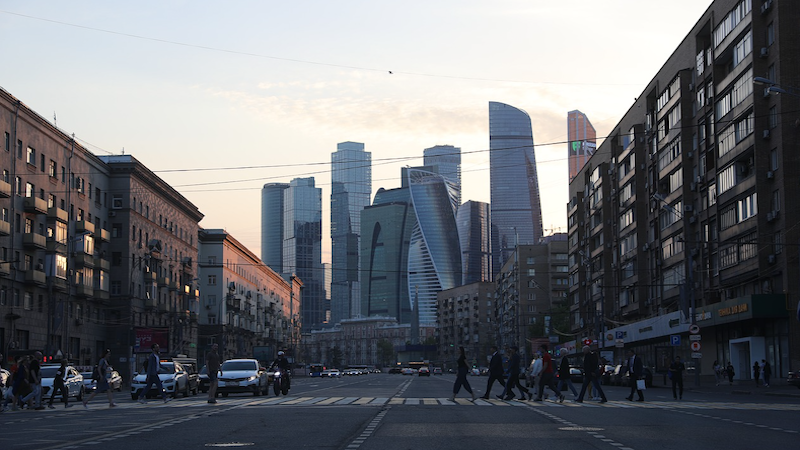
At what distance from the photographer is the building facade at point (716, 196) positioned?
52344 mm

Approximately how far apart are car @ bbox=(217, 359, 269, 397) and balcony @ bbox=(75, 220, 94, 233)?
137ft

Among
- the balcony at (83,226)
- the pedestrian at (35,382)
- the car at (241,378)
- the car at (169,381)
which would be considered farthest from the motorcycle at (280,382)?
the balcony at (83,226)

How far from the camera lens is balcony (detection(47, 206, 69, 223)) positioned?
69.1 meters

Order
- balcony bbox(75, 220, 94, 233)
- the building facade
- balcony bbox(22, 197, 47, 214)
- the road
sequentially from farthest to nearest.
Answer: balcony bbox(75, 220, 94, 233) → balcony bbox(22, 197, 47, 214) → the building facade → the road

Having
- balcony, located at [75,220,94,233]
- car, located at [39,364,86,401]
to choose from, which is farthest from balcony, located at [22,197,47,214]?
car, located at [39,364,86,401]

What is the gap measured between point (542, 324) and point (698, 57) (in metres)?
78.0

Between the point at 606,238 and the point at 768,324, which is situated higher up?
the point at 606,238

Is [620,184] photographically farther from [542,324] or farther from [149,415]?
[149,415]

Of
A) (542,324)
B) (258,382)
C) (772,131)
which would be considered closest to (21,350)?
(258,382)

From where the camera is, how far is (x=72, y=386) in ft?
132

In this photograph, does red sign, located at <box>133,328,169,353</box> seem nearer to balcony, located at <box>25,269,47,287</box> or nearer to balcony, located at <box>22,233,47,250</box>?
balcony, located at <box>25,269,47,287</box>

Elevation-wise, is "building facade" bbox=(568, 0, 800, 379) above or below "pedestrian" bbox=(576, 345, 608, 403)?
above

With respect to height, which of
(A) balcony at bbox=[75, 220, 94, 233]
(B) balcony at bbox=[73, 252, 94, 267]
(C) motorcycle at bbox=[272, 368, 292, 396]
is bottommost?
(C) motorcycle at bbox=[272, 368, 292, 396]

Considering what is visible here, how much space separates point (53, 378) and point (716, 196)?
41.9m
